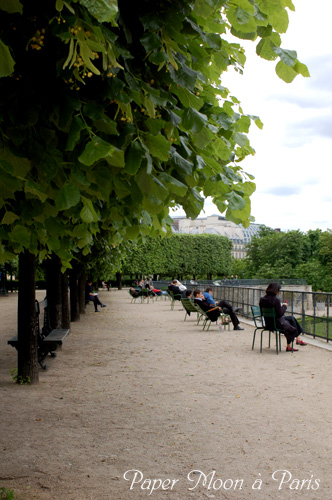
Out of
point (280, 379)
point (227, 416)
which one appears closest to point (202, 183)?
point (227, 416)

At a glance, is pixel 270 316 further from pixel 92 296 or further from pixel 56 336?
pixel 92 296

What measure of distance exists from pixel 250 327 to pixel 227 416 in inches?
449

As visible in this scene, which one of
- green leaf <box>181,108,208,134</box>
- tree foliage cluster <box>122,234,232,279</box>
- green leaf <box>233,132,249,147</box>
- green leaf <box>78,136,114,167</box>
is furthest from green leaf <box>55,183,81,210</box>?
tree foliage cluster <box>122,234,232,279</box>

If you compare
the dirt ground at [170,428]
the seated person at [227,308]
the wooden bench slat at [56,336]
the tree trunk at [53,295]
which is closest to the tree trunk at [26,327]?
the dirt ground at [170,428]

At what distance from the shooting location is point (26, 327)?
27.5 ft

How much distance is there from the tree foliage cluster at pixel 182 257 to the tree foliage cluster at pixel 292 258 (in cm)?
1289

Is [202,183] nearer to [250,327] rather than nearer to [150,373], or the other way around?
[150,373]

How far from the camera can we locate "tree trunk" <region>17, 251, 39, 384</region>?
834cm

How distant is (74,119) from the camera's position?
111 inches

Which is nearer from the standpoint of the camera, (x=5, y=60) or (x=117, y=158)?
(x=5, y=60)

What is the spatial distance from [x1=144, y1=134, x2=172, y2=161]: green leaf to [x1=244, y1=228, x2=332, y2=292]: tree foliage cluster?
7567cm

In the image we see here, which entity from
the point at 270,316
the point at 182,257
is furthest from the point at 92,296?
the point at 182,257

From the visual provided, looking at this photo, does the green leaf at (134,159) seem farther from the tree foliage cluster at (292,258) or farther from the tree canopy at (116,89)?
the tree foliage cluster at (292,258)

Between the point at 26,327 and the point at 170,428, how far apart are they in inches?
132
